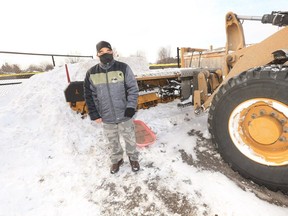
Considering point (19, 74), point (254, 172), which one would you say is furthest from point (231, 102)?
point (19, 74)

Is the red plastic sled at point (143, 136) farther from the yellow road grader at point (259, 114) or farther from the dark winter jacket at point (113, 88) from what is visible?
the yellow road grader at point (259, 114)

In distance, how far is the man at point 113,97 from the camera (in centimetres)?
296

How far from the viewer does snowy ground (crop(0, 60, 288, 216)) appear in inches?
96.7

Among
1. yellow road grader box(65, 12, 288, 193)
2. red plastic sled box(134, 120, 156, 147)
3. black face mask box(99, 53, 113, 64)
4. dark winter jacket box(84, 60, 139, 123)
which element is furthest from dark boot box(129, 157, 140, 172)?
black face mask box(99, 53, 113, 64)

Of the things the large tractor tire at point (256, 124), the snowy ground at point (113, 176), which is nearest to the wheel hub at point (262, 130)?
the large tractor tire at point (256, 124)

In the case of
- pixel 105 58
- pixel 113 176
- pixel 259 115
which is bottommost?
pixel 113 176

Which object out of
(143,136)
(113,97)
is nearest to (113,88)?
(113,97)

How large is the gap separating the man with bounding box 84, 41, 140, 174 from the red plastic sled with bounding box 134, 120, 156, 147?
21.6 inches

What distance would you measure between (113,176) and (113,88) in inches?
48.0

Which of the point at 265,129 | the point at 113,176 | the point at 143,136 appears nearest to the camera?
the point at 265,129

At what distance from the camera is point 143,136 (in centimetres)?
397

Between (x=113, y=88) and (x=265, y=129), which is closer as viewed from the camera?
(x=265, y=129)

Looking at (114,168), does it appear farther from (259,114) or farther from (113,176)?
(259,114)

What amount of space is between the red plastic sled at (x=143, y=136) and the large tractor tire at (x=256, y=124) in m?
1.29
